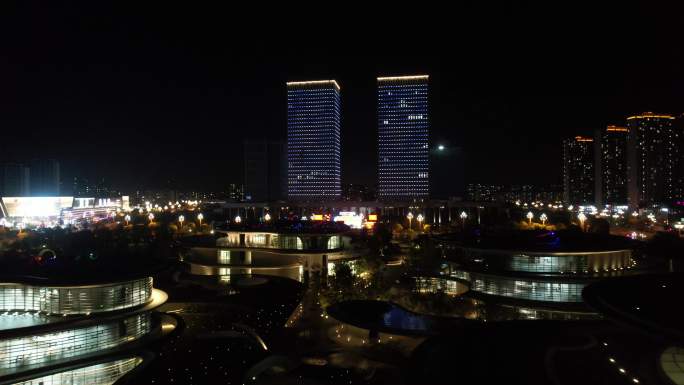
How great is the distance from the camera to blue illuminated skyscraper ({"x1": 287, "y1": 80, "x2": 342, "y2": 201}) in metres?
142

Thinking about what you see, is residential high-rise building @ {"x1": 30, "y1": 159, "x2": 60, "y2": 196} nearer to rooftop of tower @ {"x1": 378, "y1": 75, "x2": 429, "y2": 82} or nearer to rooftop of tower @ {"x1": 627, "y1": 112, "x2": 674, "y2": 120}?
rooftop of tower @ {"x1": 378, "y1": 75, "x2": 429, "y2": 82}

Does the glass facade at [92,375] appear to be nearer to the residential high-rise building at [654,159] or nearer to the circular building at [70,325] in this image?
the circular building at [70,325]

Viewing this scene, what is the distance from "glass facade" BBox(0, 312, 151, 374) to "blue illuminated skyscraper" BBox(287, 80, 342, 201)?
125 m

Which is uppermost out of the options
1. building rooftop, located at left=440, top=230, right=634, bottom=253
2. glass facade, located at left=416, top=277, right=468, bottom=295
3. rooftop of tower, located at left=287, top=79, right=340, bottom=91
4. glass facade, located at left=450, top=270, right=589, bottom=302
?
rooftop of tower, located at left=287, top=79, right=340, bottom=91

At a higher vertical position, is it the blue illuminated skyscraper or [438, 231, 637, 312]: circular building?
the blue illuminated skyscraper

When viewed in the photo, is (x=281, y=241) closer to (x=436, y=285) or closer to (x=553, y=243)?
(x=436, y=285)

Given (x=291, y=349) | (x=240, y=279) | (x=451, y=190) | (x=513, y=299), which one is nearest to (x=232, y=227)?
(x=240, y=279)

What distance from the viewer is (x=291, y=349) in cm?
2514

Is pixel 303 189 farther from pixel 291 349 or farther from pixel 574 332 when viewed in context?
pixel 574 332

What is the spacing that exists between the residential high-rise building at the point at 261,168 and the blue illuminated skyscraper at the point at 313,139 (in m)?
11.1

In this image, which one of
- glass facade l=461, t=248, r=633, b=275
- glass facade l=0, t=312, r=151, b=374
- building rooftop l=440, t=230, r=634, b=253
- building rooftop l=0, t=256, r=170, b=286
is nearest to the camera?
glass facade l=0, t=312, r=151, b=374

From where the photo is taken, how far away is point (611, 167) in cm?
17562

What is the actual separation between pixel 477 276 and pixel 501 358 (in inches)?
728

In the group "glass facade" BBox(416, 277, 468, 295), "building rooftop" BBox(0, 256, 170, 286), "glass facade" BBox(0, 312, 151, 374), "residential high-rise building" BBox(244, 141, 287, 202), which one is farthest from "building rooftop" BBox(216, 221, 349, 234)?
"residential high-rise building" BBox(244, 141, 287, 202)
